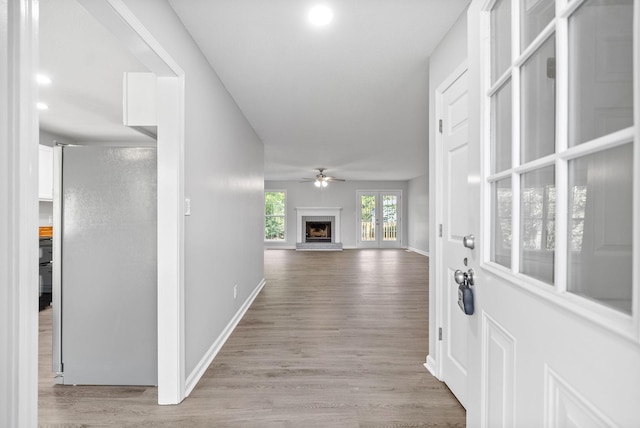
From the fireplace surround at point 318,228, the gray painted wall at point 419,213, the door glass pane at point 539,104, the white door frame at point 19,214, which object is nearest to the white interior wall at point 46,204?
the white door frame at point 19,214

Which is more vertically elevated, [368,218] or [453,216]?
[453,216]

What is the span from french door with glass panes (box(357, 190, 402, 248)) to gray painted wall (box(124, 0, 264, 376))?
23.8 ft

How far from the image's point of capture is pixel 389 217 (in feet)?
35.0

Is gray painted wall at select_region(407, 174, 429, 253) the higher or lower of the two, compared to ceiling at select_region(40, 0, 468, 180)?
lower

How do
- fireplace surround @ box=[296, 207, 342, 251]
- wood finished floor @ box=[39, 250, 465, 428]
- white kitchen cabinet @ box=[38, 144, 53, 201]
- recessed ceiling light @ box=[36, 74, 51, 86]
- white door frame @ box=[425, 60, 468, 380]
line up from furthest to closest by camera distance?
1. fireplace surround @ box=[296, 207, 342, 251]
2. white kitchen cabinet @ box=[38, 144, 53, 201]
3. recessed ceiling light @ box=[36, 74, 51, 86]
4. white door frame @ box=[425, 60, 468, 380]
5. wood finished floor @ box=[39, 250, 465, 428]

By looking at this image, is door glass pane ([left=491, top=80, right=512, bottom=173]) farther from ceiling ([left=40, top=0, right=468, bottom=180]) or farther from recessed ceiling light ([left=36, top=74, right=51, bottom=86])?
recessed ceiling light ([left=36, top=74, right=51, bottom=86])

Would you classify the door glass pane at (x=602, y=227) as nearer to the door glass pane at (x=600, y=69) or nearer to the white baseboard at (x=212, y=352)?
the door glass pane at (x=600, y=69)

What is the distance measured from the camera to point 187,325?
1.99 m

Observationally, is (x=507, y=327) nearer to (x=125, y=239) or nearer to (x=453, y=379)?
(x=453, y=379)

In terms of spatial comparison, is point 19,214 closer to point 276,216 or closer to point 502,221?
point 502,221

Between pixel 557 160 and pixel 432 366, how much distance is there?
6.58ft

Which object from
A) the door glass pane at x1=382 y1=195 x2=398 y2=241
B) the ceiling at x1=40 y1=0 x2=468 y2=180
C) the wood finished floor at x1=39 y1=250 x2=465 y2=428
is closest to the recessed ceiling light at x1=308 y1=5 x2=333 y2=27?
the ceiling at x1=40 y1=0 x2=468 y2=180

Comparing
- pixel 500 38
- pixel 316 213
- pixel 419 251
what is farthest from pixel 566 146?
pixel 316 213

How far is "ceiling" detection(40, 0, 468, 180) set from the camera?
1.82m
